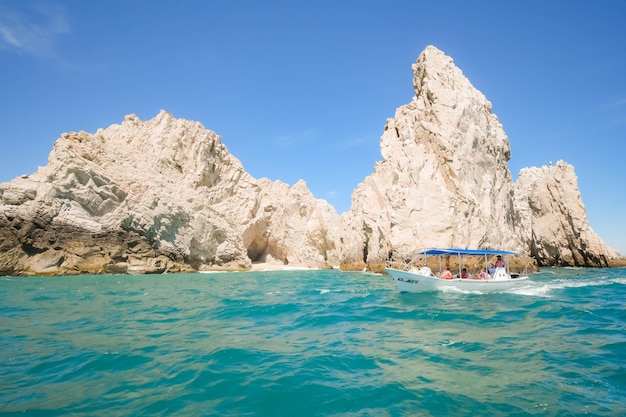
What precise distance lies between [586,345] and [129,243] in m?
48.6

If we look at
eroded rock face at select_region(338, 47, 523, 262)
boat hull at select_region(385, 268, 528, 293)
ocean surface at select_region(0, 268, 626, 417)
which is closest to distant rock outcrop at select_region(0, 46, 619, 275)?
eroded rock face at select_region(338, 47, 523, 262)

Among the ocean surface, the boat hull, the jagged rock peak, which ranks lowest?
the ocean surface

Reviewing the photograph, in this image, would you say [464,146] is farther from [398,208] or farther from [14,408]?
[14,408]

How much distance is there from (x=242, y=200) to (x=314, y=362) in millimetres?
64349

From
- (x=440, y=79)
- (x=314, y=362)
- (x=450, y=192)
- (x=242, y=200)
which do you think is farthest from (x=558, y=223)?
(x=314, y=362)

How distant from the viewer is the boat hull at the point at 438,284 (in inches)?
882

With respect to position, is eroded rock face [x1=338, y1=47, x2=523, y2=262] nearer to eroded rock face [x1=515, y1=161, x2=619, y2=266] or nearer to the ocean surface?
eroded rock face [x1=515, y1=161, x2=619, y2=266]

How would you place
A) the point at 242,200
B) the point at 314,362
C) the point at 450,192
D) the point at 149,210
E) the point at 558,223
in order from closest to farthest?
1. the point at 314,362
2. the point at 450,192
3. the point at 149,210
4. the point at 558,223
5. the point at 242,200

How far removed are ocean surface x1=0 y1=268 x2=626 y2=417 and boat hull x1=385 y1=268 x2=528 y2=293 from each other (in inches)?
250

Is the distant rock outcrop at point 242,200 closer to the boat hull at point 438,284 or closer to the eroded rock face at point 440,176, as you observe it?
the eroded rock face at point 440,176

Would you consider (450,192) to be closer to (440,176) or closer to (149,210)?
(440,176)

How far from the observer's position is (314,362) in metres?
8.66

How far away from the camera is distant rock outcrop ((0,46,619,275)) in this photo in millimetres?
42000

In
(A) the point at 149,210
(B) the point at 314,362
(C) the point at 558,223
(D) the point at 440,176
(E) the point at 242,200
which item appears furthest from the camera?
(E) the point at 242,200
